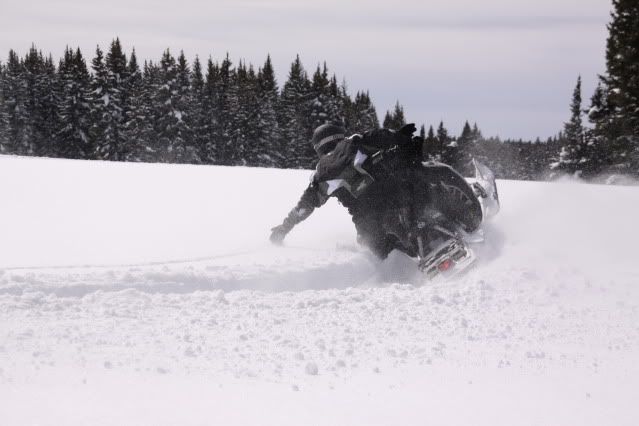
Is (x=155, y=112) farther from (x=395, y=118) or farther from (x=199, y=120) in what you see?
(x=395, y=118)

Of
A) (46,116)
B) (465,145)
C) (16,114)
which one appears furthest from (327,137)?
(465,145)

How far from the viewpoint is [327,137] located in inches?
275

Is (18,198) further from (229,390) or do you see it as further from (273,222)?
(229,390)

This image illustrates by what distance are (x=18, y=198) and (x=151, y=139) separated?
47.2 m

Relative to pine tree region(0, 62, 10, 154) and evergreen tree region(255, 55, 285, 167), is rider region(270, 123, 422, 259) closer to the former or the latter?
evergreen tree region(255, 55, 285, 167)

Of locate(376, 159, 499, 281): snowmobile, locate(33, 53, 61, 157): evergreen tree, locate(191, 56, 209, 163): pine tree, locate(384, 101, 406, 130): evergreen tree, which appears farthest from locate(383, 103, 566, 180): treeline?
locate(376, 159, 499, 281): snowmobile

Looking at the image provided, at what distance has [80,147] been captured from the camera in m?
56.5

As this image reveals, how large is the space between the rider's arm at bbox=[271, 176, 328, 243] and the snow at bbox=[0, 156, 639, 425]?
8.4 inches

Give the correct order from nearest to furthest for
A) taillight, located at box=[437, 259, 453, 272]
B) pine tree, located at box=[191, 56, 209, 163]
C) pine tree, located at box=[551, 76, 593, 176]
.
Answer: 1. taillight, located at box=[437, 259, 453, 272]
2. pine tree, located at box=[551, 76, 593, 176]
3. pine tree, located at box=[191, 56, 209, 163]

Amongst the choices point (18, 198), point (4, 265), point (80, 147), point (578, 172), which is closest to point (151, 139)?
point (80, 147)

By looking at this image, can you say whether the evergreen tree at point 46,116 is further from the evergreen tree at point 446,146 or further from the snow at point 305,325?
the snow at point 305,325

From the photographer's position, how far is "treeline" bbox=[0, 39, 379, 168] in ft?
180

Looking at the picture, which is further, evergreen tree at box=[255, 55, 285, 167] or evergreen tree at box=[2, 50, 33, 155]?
evergreen tree at box=[2, 50, 33, 155]

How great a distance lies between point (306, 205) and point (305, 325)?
270 centimetres
